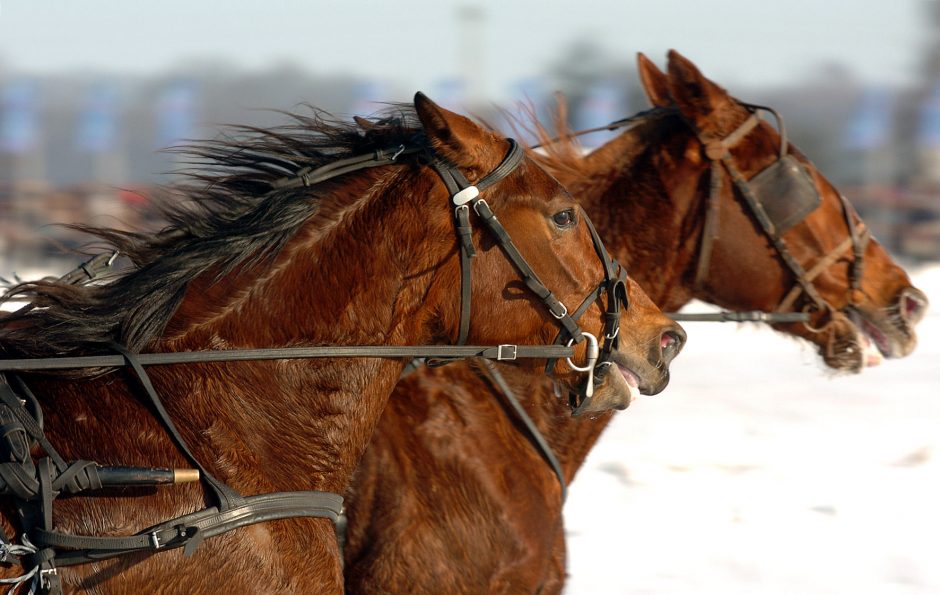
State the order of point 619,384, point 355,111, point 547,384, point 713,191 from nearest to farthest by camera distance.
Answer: point 619,384 < point 547,384 < point 713,191 < point 355,111

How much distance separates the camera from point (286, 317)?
251 centimetres

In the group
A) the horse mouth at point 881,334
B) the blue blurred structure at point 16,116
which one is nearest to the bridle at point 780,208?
the horse mouth at point 881,334

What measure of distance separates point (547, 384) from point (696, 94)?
125 centimetres

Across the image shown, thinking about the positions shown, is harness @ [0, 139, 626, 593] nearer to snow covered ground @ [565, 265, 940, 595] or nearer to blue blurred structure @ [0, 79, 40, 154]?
snow covered ground @ [565, 265, 940, 595]

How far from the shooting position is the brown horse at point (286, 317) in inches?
93.1

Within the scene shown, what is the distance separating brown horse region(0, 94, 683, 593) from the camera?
7.76 ft

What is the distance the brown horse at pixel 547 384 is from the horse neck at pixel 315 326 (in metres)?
0.75

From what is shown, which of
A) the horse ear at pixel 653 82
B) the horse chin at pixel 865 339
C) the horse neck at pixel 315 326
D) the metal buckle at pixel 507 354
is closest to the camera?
the horse neck at pixel 315 326

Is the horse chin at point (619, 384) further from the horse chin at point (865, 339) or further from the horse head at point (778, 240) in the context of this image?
the horse chin at point (865, 339)

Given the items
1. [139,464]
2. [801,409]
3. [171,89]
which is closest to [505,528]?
[139,464]

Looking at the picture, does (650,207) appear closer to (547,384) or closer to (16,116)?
(547,384)

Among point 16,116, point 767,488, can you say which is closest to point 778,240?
point 767,488

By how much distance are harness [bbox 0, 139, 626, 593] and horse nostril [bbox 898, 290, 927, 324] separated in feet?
5.82

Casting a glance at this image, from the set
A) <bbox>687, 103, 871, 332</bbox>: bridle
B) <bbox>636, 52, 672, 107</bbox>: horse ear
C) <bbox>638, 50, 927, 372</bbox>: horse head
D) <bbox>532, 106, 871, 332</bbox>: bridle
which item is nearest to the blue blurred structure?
<bbox>636, 52, 672, 107</bbox>: horse ear
